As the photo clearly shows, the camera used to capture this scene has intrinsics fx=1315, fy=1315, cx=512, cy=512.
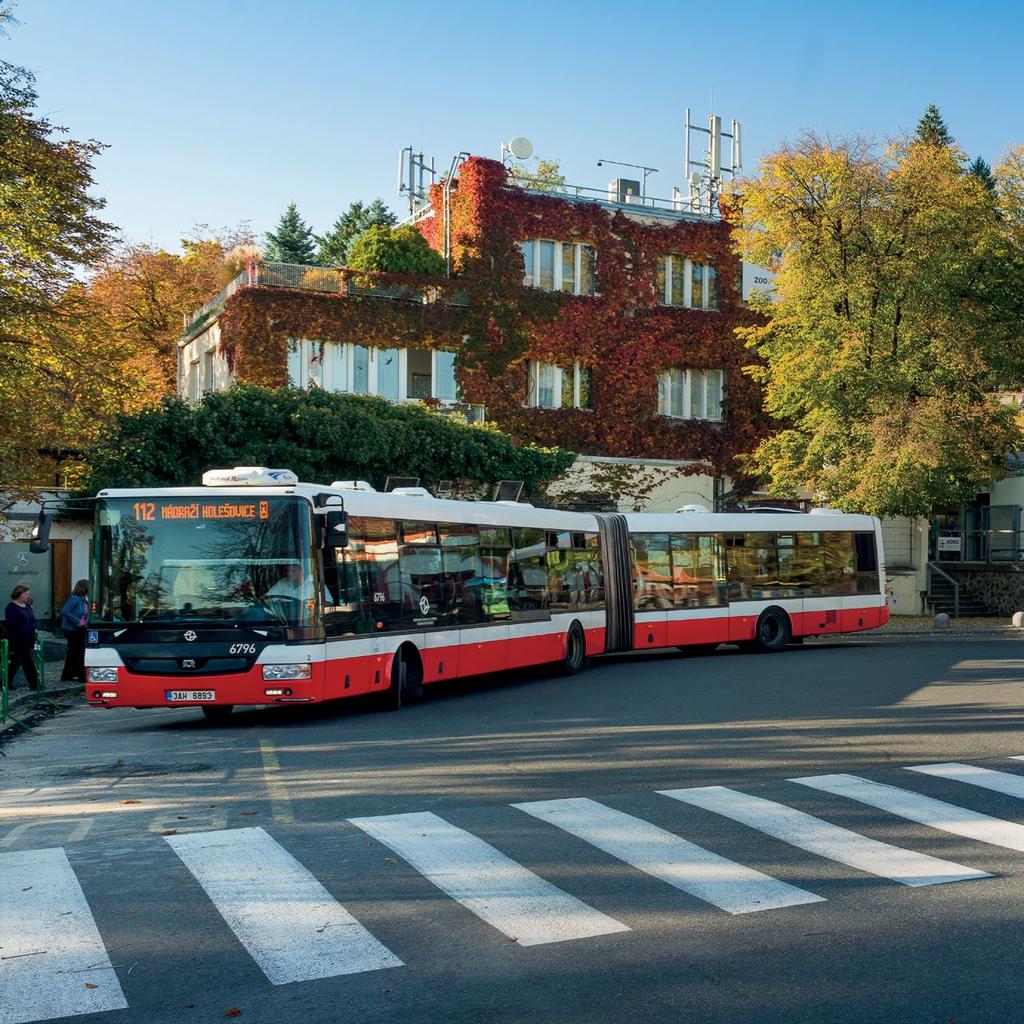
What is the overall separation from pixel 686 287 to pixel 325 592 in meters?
29.9

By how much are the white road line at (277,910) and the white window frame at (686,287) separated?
35307 millimetres

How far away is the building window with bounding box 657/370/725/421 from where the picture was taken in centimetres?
4256

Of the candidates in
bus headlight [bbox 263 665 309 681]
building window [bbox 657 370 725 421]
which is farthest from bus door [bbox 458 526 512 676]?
building window [bbox 657 370 725 421]

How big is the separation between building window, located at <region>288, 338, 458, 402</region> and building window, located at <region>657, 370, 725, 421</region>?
775cm

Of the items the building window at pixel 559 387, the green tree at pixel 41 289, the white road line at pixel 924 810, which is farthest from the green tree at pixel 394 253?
the white road line at pixel 924 810

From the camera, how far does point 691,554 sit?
26.5 meters

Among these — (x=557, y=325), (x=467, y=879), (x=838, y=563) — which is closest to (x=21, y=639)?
(x=467, y=879)

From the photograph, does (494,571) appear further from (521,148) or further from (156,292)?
(156,292)

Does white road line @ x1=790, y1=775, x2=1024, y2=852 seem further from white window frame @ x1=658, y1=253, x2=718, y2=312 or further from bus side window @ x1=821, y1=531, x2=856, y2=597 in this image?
white window frame @ x1=658, y1=253, x2=718, y2=312

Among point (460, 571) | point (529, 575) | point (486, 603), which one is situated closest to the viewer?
point (460, 571)

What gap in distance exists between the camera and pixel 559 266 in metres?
40.8

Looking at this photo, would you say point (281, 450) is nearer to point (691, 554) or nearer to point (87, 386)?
point (87, 386)

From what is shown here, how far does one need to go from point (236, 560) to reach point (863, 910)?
9.58 m

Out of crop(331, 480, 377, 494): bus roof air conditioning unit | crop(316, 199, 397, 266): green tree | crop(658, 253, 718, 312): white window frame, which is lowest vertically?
crop(331, 480, 377, 494): bus roof air conditioning unit
